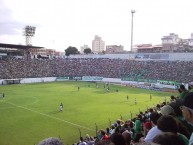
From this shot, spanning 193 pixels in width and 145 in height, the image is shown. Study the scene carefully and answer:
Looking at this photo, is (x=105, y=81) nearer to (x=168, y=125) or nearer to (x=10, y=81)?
(x=10, y=81)

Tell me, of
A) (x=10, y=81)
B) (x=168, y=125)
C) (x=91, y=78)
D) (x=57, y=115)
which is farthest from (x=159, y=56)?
(x=168, y=125)

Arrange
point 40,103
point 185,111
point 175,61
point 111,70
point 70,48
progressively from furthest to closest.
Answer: point 70,48
point 111,70
point 175,61
point 40,103
point 185,111

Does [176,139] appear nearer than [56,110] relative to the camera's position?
Yes

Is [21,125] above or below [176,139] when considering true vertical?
below

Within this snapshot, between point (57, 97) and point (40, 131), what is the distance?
2165cm

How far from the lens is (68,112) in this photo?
35.2 metres

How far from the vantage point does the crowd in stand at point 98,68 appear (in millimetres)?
69119

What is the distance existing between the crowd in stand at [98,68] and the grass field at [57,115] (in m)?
25.5

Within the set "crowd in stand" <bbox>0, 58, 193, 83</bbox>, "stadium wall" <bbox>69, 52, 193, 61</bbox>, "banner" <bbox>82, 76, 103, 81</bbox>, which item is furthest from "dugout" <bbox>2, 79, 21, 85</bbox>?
"stadium wall" <bbox>69, 52, 193, 61</bbox>

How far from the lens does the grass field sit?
24688 mm

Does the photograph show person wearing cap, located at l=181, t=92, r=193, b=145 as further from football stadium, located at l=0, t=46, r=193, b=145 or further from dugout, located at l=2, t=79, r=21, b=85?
dugout, located at l=2, t=79, r=21, b=85

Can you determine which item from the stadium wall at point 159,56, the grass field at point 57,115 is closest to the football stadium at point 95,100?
the grass field at point 57,115

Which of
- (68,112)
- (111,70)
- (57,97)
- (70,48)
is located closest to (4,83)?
(57,97)

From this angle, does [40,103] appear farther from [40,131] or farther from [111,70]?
[111,70]
